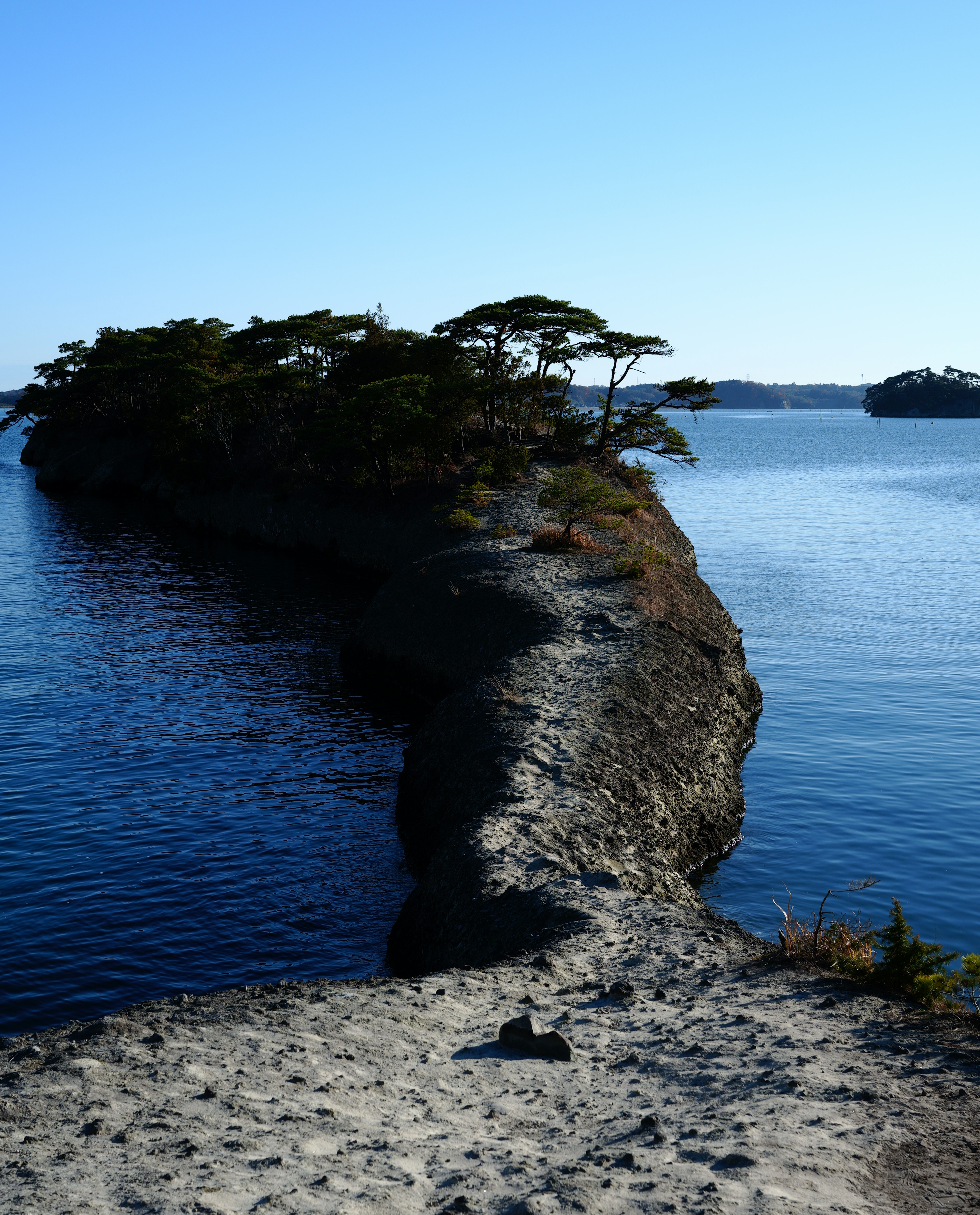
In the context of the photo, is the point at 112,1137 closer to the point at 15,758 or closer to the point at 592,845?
the point at 592,845

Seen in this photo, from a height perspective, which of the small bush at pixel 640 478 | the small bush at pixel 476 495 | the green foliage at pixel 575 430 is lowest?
the small bush at pixel 476 495

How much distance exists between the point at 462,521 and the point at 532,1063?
130 feet

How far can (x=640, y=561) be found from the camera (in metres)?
41.7

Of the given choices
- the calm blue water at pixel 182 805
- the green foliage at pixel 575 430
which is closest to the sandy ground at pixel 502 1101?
the calm blue water at pixel 182 805

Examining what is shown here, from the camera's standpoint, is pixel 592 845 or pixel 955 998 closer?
pixel 955 998

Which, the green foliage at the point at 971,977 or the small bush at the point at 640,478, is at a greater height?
the small bush at the point at 640,478

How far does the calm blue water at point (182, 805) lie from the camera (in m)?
20.2

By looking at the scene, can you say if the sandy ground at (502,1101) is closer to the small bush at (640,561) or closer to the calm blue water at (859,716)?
the calm blue water at (859,716)

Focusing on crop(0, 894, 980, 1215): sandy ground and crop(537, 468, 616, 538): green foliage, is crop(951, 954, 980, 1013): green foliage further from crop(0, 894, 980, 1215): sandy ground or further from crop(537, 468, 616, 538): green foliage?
crop(537, 468, 616, 538): green foliage

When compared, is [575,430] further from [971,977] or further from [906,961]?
[971,977]

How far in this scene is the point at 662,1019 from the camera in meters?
14.4

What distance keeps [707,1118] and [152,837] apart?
1842cm

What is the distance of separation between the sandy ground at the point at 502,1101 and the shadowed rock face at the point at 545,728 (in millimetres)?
3252

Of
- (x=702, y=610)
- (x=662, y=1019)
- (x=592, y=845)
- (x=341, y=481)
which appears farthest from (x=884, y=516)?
(x=662, y=1019)
